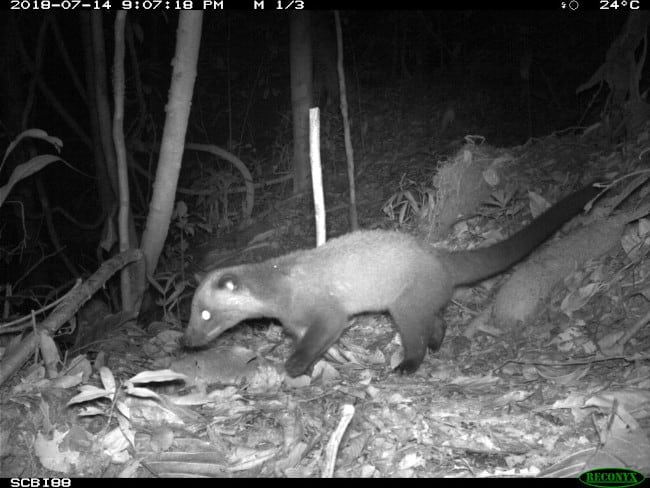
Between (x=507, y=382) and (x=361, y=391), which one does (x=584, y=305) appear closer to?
(x=507, y=382)

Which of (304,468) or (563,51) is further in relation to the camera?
(563,51)

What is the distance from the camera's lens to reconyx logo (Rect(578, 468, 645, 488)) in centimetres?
310

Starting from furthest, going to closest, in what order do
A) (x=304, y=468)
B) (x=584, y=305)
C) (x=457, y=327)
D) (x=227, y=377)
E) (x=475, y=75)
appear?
(x=475, y=75)
(x=457, y=327)
(x=584, y=305)
(x=227, y=377)
(x=304, y=468)

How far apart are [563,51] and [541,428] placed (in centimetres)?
816

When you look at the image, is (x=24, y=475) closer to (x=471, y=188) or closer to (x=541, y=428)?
(x=541, y=428)

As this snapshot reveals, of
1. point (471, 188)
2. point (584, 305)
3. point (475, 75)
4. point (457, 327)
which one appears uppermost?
point (475, 75)

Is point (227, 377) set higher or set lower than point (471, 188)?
lower

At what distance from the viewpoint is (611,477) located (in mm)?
3137

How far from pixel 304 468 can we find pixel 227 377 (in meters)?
1.52

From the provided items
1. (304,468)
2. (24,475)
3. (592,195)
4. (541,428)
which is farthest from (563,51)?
(24,475)

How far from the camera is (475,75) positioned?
1105 centimetres

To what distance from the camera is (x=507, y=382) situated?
448 centimetres

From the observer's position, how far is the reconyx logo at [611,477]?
3.10m

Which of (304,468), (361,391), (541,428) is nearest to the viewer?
(304,468)
